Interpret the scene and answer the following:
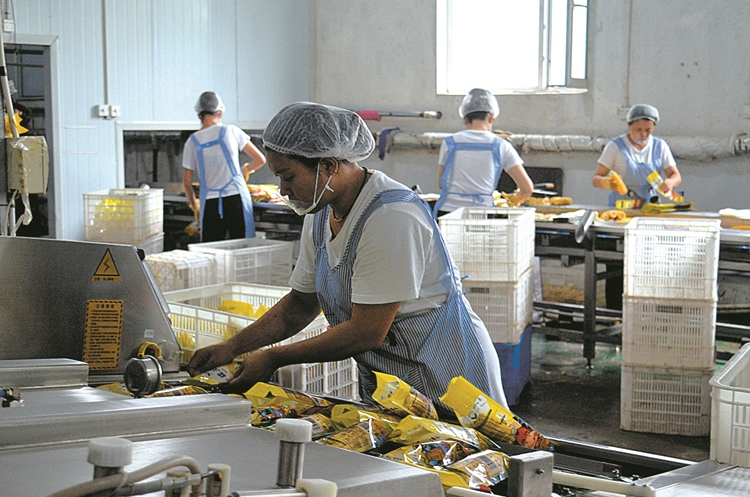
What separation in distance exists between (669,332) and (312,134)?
9.24 feet

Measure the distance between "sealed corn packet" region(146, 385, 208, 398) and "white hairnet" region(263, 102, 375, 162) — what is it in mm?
553

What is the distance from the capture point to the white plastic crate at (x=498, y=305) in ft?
14.9

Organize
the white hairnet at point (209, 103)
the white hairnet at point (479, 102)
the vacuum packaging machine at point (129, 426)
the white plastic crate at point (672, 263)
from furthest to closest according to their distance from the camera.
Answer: the white hairnet at point (209, 103) < the white hairnet at point (479, 102) < the white plastic crate at point (672, 263) < the vacuum packaging machine at point (129, 426)

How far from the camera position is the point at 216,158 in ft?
19.8

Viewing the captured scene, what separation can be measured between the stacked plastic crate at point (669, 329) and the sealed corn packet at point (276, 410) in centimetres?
285

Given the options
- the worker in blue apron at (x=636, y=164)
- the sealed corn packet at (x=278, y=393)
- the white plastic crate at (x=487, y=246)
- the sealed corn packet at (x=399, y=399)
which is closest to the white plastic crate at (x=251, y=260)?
the white plastic crate at (x=487, y=246)

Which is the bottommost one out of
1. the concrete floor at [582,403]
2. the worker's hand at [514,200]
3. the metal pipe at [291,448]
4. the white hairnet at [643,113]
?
the concrete floor at [582,403]

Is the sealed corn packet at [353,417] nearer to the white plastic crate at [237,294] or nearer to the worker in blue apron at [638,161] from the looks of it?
the white plastic crate at [237,294]

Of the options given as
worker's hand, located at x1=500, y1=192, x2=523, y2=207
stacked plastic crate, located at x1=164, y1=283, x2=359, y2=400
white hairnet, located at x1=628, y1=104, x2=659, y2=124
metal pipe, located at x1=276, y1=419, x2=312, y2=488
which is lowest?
stacked plastic crate, located at x1=164, y1=283, x2=359, y2=400

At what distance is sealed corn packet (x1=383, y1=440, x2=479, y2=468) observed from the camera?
1389 millimetres

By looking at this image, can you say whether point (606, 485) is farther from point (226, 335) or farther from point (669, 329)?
point (669, 329)

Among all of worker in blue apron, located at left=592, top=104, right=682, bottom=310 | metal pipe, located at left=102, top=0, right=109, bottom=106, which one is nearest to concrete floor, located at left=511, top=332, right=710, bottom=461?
worker in blue apron, located at left=592, top=104, right=682, bottom=310

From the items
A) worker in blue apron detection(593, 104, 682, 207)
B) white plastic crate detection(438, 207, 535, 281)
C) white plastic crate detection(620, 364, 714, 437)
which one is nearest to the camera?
white plastic crate detection(620, 364, 714, 437)

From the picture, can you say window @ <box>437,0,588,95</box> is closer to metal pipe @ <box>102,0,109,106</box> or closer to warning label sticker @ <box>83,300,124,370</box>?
metal pipe @ <box>102,0,109,106</box>
